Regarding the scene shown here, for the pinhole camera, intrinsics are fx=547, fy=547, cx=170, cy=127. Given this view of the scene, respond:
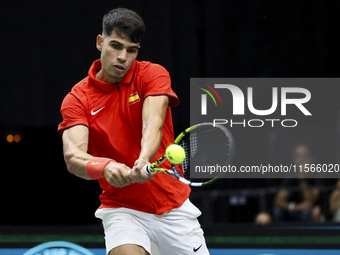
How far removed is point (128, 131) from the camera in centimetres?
279

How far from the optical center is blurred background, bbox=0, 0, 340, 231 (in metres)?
4.55

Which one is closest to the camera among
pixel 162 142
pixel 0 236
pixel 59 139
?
pixel 162 142

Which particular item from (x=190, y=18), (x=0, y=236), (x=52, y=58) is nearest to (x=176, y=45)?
(x=190, y=18)

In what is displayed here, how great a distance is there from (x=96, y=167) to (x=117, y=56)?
0.62 metres

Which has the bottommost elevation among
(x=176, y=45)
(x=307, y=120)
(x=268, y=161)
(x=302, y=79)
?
(x=268, y=161)

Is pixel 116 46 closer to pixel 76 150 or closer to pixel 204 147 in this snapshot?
pixel 76 150

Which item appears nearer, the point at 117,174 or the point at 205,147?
the point at 117,174

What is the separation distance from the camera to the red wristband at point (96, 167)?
2.46 meters

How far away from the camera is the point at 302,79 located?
179 inches

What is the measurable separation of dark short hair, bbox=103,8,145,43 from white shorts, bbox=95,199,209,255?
0.89 meters

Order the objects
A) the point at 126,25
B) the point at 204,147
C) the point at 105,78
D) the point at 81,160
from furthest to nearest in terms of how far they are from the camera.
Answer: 1. the point at 204,147
2. the point at 105,78
3. the point at 126,25
4. the point at 81,160

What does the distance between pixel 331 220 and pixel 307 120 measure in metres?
0.85

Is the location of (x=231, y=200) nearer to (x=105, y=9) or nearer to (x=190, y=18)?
(x=190, y=18)

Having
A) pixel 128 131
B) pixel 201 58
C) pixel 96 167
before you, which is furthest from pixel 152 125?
pixel 201 58
